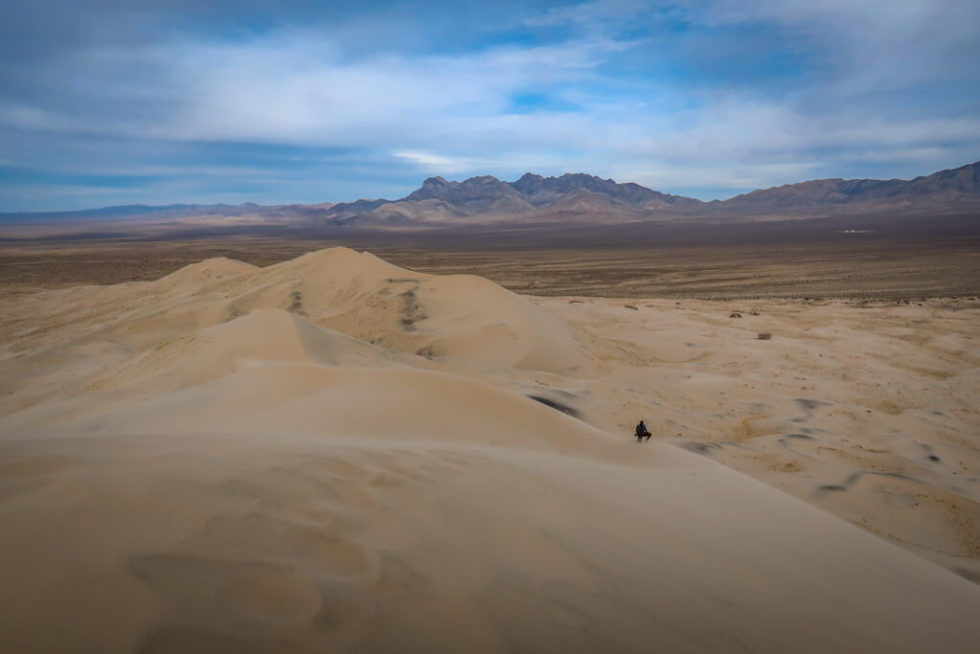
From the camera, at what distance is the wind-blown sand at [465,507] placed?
171 cm

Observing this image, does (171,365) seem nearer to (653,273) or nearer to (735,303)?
(735,303)

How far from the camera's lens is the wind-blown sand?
171 centimetres

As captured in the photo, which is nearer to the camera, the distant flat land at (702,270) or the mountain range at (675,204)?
the distant flat land at (702,270)

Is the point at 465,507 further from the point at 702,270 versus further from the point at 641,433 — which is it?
the point at 702,270

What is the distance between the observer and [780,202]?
16988 cm

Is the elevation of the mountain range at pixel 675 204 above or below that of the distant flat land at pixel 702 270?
above

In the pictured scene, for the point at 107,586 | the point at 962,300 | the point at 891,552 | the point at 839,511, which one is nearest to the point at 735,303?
the point at 962,300

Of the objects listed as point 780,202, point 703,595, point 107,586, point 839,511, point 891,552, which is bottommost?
point 839,511

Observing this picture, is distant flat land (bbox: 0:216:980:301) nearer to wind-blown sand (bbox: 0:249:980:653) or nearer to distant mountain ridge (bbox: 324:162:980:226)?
wind-blown sand (bbox: 0:249:980:653)

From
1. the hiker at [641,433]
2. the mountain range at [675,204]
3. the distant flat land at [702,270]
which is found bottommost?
the hiker at [641,433]

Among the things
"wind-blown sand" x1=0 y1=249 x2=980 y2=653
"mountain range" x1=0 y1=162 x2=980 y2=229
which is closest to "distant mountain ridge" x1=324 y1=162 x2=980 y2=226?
"mountain range" x1=0 y1=162 x2=980 y2=229

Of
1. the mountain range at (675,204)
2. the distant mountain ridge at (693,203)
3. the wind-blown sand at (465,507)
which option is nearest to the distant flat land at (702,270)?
the wind-blown sand at (465,507)

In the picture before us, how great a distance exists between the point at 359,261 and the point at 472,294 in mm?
5037

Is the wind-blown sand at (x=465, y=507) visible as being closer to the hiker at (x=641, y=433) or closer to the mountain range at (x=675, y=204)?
the hiker at (x=641, y=433)
